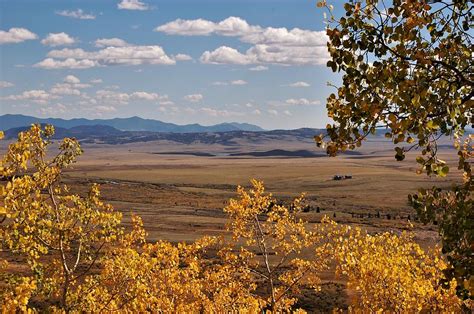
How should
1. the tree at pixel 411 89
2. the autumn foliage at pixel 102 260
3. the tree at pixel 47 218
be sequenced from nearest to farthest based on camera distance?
the tree at pixel 411 89
the autumn foliage at pixel 102 260
the tree at pixel 47 218

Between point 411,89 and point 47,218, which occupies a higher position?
point 411,89

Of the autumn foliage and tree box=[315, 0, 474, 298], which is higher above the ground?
tree box=[315, 0, 474, 298]

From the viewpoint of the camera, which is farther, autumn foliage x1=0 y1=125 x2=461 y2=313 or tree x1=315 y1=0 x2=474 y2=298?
autumn foliage x1=0 y1=125 x2=461 y2=313

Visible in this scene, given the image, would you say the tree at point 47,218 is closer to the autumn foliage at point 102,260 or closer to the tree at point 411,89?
the autumn foliage at point 102,260

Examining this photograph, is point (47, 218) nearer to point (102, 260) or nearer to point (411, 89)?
point (102, 260)

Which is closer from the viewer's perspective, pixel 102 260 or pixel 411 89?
pixel 411 89

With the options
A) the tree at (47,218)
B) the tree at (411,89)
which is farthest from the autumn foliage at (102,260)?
the tree at (411,89)

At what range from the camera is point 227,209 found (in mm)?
18422

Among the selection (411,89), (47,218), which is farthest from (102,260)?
(411,89)

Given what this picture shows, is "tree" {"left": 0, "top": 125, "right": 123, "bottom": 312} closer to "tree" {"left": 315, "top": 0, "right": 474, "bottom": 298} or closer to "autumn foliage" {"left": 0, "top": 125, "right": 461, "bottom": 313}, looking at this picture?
"autumn foliage" {"left": 0, "top": 125, "right": 461, "bottom": 313}

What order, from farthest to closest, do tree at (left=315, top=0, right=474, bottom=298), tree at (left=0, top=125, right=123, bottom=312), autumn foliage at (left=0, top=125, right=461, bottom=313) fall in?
tree at (left=0, top=125, right=123, bottom=312) < autumn foliage at (left=0, top=125, right=461, bottom=313) < tree at (left=315, top=0, right=474, bottom=298)

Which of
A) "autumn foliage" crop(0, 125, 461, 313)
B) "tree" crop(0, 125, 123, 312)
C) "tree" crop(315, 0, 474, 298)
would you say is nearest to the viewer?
"tree" crop(315, 0, 474, 298)

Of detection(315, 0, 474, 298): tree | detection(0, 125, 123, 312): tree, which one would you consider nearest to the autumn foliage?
detection(0, 125, 123, 312): tree

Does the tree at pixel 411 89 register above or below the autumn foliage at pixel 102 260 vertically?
above
